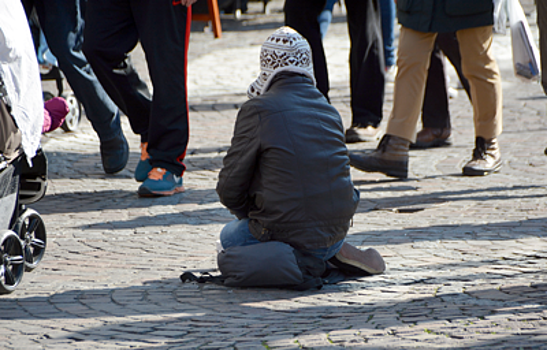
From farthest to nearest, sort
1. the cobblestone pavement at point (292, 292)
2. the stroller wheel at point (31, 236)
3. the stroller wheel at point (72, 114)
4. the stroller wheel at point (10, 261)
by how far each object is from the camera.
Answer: the stroller wheel at point (72, 114) → the stroller wheel at point (31, 236) → the stroller wheel at point (10, 261) → the cobblestone pavement at point (292, 292)

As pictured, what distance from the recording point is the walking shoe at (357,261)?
3.92 meters

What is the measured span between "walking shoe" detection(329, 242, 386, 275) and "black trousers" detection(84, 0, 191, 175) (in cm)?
207

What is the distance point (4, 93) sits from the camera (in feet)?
12.2

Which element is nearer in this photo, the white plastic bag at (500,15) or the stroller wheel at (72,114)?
the white plastic bag at (500,15)

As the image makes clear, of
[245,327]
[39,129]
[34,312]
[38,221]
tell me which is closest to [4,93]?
[39,129]

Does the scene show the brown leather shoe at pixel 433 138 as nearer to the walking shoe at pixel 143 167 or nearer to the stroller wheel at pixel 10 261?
the walking shoe at pixel 143 167

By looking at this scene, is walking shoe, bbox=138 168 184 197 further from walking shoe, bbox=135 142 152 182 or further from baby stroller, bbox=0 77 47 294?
baby stroller, bbox=0 77 47 294

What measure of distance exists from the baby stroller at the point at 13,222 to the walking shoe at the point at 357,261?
1.53 metres

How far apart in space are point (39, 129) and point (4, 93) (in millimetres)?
267

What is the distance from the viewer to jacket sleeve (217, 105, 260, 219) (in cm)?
373

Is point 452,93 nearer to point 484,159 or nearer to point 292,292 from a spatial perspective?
point 484,159

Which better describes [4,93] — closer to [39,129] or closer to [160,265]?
[39,129]

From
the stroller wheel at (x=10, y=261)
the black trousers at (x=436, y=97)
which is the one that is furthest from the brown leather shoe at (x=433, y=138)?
the stroller wheel at (x=10, y=261)

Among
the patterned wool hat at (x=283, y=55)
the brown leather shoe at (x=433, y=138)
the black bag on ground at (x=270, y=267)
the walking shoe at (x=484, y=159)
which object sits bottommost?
the brown leather shoe at (x=433, y=138)
